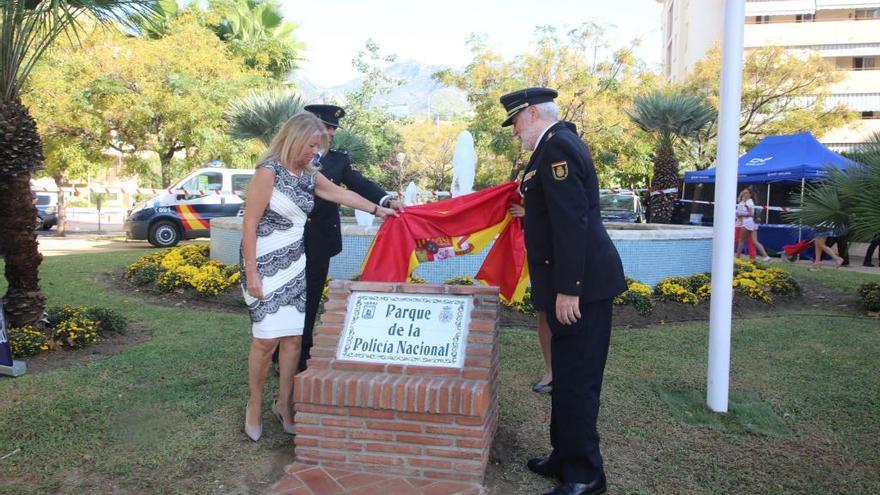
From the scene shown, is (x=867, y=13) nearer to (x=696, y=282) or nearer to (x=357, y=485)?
(x=696, y=282)

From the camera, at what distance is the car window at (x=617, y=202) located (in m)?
18.6

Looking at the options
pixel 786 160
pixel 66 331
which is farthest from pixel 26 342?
pixel 786 160

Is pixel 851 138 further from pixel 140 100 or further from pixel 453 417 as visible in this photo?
pixel 453 417

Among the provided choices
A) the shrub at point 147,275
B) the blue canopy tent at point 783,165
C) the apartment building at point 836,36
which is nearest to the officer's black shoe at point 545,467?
the shrub at point 147,275

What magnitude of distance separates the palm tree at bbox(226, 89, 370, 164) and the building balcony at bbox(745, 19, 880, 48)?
3735 centimetres

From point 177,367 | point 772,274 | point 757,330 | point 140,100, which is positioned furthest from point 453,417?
point 140,100

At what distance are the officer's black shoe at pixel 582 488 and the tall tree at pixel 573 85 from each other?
20.8m

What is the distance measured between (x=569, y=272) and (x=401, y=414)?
3.69 ft

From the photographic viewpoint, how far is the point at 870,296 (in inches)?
319

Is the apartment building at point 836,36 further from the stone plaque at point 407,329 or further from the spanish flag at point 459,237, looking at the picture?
the stone plaque at point 407,329

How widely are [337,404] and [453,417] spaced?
→ 61 centimetres

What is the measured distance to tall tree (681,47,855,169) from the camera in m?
27.0

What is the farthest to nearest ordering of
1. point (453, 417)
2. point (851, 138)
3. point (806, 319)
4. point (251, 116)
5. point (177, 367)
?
point (851, 138), point (251, 116), point (806, 319), point (177, 367), point (453, 417)

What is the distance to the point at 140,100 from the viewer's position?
1786cm
